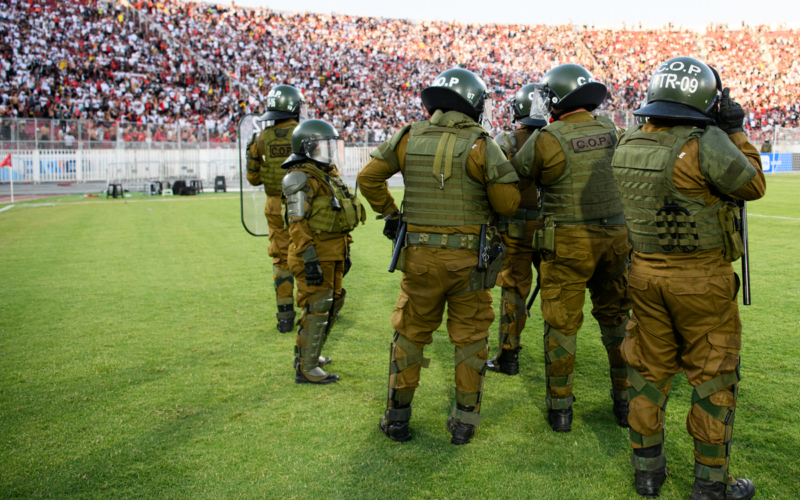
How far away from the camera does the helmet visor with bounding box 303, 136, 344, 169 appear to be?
4.48m

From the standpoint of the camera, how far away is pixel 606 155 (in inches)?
141

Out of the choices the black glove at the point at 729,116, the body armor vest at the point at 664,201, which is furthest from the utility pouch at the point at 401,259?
the black glove at the point at 729,116

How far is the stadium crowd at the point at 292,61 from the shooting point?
26484mm

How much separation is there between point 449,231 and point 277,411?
5.95 feet

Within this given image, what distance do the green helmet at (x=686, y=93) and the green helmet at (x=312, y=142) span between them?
8.13ft

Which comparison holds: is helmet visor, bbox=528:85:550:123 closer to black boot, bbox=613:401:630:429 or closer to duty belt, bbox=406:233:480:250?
duty belt, bbox=406:233:480:250

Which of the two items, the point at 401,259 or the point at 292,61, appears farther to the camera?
the point at 292,61

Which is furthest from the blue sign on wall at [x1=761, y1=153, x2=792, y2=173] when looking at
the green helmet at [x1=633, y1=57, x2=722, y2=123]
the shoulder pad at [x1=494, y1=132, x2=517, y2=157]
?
the green helmet at [x1=633, y1=57, x2=722, y2=123]

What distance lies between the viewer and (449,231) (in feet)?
11.2

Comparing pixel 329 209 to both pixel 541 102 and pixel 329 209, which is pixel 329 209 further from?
pixel 541 102

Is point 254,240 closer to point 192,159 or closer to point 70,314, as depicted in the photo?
point 70,314

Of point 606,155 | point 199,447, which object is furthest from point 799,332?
point 199,447

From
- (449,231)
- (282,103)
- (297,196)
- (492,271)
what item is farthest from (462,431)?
(282,103)

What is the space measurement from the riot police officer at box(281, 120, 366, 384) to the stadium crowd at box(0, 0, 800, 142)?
23.4m
